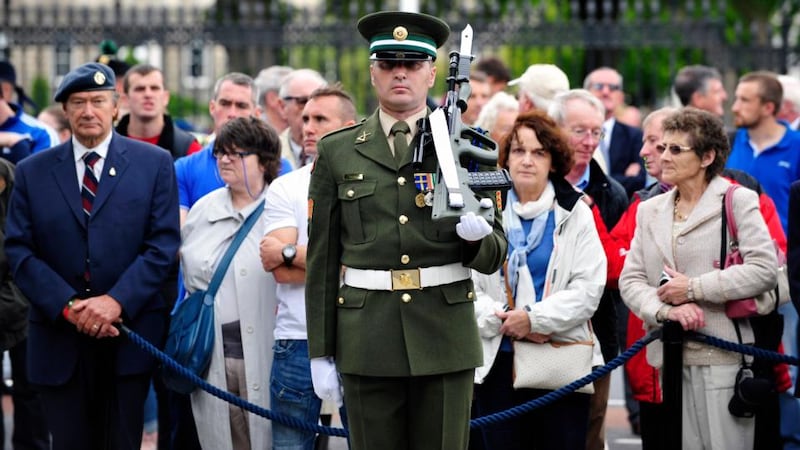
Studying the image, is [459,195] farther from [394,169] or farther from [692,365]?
[692,365]

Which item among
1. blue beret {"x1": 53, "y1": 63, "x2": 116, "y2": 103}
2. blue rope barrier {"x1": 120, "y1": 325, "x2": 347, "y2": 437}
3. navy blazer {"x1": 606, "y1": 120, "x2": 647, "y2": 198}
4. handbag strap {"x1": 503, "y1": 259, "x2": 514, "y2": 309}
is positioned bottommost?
blue rope barrier {"x1": 120, "y1": 325, "x2": 347, "y2": 437}

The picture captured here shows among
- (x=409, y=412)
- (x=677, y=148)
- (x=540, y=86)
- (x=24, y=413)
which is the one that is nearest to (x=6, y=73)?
(x=24, y=413)

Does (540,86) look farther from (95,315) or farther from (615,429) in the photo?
(95,315)

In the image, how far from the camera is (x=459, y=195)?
5.18m

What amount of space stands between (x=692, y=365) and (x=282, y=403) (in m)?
1.93

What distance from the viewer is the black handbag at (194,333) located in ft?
23.1

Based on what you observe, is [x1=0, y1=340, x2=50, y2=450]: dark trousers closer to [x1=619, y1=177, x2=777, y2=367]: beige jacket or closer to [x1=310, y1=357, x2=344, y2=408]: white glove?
[x1=310, y1=357, x2=344, y2=408]: white glove

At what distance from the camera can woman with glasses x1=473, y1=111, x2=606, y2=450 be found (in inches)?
273

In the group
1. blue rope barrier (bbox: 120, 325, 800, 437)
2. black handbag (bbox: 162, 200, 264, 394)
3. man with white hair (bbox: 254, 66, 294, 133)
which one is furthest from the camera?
man with white hair (bbox: 254, 66, 294, 133)

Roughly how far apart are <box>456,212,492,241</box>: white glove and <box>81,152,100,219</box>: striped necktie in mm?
2505

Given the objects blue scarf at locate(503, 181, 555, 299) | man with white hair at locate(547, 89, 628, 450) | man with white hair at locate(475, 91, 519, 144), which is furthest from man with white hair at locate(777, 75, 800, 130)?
blue scarf at locate(503, 181, 555, 299)

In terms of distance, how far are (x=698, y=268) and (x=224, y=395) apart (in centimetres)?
231

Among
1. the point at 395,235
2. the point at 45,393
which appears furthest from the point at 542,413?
the point at 45,393

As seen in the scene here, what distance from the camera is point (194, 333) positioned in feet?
23.1
